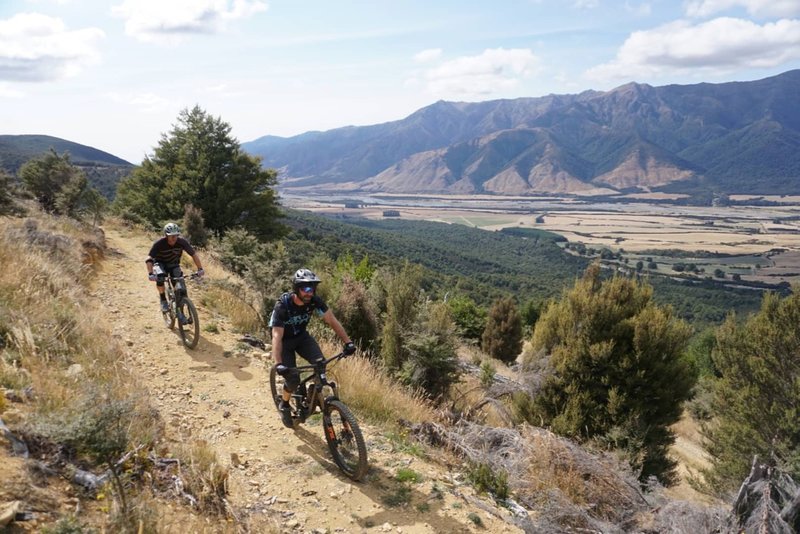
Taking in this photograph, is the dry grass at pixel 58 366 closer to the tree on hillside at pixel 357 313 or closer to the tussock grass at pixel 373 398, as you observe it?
the tussock grass at pixel 373 398

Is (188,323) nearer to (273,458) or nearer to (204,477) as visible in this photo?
(273,458)

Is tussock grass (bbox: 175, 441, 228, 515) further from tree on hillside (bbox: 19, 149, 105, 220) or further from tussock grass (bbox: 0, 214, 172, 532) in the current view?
tree on hillside (bbox: 19, 149, 105, 220)

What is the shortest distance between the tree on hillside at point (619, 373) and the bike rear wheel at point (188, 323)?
763 centimetres

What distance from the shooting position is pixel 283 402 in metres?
6.08

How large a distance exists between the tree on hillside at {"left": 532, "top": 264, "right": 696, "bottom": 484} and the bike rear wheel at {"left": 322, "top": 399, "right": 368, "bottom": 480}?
6.44 metres

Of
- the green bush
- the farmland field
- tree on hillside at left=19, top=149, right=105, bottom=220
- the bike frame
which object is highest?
tree on hillside at left=19, top=149, right=105, bottom=220

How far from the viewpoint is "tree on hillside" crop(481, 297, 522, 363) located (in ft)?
101

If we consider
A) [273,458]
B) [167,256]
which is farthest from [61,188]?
[273,458]

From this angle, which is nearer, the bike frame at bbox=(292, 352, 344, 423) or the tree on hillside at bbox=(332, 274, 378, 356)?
the bike frame at bbox=(292, 352, 344, 423)

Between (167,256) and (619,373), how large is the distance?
408 inches

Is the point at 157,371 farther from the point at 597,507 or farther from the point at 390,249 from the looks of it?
the point at 390,249

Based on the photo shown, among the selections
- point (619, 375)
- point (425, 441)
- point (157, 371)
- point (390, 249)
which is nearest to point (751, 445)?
point (619, 375)

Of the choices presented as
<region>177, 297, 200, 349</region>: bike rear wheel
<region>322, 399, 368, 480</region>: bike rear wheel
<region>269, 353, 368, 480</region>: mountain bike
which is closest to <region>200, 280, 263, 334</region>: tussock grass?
<region>177, 297, 200, 349</region>: bike rear wheel

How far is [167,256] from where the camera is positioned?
8719mm
